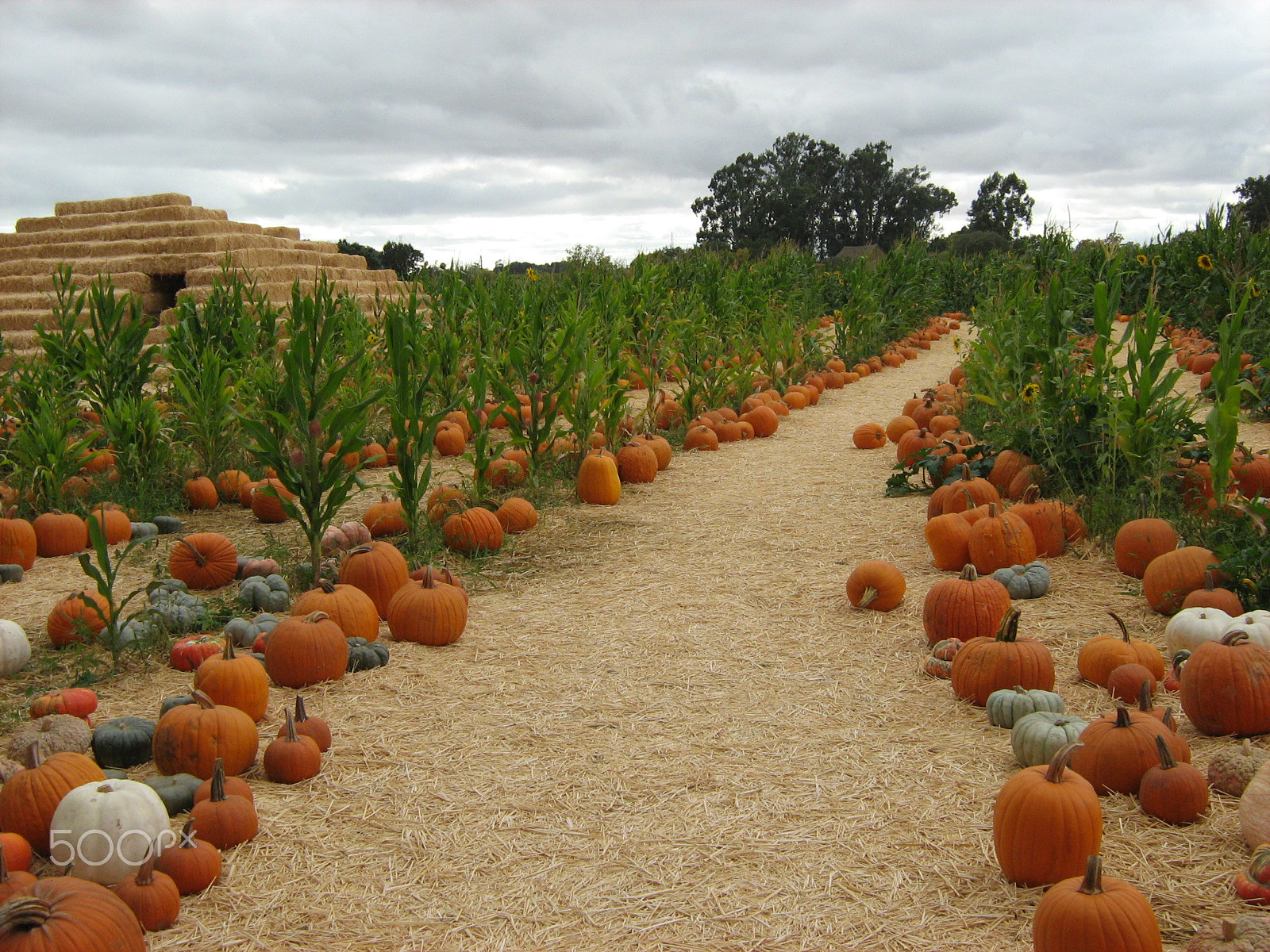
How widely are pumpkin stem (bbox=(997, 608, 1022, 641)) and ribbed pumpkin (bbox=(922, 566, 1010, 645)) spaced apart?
44 cm

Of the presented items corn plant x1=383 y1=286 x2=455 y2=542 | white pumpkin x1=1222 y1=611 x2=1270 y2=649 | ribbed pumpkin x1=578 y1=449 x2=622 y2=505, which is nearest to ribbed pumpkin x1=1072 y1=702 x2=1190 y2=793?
white pumpkin x1=1222 y1=611 x2=1270 y2=649

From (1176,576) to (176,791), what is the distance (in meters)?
4.31

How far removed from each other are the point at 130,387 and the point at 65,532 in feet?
4.82

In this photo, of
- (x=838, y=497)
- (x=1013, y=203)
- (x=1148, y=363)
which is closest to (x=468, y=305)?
(x=838, y=497)

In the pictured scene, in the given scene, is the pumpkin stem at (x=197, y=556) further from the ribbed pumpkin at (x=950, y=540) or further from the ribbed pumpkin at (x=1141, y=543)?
the ribbed pumpkin at (x=1141, y=543)

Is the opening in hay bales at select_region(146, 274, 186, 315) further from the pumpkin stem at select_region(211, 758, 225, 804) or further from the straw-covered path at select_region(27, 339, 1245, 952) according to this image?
the pumpkin stem at select_region(211, 758, 225, 804)

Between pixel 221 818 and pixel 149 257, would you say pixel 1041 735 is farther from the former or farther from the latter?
pixel 149 257

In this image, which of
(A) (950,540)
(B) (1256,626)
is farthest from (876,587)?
(B) (1256,626)

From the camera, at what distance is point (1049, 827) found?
2.50 m

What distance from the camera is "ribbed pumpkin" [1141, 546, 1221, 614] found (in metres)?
4.36

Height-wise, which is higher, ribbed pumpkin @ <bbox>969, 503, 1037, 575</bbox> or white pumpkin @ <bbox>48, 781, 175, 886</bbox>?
ribbed pumpkin @ <bbox>969, 503, 1037, 575</bbox>

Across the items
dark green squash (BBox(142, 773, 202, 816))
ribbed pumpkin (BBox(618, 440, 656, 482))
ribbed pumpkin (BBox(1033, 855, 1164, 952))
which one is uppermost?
ribbed pumpkin (BBox(618, 440, 656, 482))

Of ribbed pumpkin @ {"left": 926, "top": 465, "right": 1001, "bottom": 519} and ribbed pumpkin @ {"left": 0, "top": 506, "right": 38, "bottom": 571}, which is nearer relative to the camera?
ribbed pumpkin @ {"left": 0, "top": 506, "right": 38, "bottom": 571}

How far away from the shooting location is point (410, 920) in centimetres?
248
